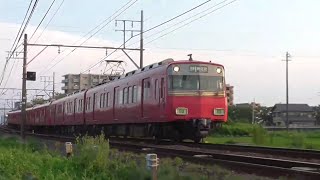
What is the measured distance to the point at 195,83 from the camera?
21.4m

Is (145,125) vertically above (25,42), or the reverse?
(25,42)

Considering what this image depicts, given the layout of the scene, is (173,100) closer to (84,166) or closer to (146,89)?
(146,89)

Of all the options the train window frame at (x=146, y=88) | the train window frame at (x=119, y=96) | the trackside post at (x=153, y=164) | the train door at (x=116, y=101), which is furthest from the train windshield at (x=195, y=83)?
the trackside post at (x=153, y=164)

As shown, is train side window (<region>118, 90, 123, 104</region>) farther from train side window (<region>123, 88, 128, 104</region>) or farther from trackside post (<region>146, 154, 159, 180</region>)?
trackside post (<region>146, 154, 159, 180</region>)

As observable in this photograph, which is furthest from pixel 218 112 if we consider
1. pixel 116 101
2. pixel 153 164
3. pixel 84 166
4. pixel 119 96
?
pixel 153 164

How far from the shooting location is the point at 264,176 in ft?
35.9

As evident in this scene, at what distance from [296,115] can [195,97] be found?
10431 centimetres

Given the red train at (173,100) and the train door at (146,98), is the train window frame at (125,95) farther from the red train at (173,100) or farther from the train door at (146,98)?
the train door at (146,98)

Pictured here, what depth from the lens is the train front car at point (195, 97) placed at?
68.1 feet

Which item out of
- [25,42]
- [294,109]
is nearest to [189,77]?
[25,42]

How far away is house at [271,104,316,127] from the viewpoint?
118 m

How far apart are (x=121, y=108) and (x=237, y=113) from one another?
85.9 m

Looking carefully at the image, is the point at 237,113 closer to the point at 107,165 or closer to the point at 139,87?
the point at 139,87

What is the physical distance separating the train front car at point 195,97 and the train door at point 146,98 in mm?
1517
